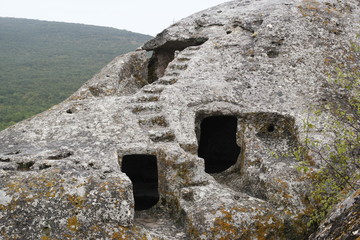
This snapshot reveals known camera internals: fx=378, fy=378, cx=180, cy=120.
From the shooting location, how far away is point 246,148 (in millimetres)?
9078

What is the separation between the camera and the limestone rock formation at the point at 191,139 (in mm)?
6578

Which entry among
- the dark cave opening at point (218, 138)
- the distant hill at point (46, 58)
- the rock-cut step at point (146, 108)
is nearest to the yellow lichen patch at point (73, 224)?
the rock-cut step at point (146, 108)

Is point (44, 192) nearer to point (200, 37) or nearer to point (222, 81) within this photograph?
point (222, 81)

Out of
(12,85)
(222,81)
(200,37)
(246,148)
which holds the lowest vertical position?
(12,85)

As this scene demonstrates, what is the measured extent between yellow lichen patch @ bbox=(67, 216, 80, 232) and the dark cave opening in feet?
24.7

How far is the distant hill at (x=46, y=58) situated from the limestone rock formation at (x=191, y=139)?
2027 cm

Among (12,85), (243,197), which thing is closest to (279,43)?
(243,197)

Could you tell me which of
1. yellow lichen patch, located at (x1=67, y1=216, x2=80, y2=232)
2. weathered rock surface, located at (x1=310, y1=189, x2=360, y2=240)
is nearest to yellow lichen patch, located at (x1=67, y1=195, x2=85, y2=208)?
yellow lichen patch, located at (x1=67, y1=216, x2=80, y2=232)

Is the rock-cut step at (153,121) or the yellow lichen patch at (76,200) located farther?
the rock-cut step at (153,121)

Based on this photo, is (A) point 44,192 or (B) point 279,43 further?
(B) point 279,43

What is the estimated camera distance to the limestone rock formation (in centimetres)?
658

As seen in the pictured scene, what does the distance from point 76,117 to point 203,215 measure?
4.36 metres

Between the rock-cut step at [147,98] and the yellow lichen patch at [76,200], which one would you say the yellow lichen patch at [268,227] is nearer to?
the yellow lichen patch at [76,200]

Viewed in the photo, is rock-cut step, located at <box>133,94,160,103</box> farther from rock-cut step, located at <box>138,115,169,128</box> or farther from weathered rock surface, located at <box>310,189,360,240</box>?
weathered rock surface, located at <box>310,189,360,240</box>
